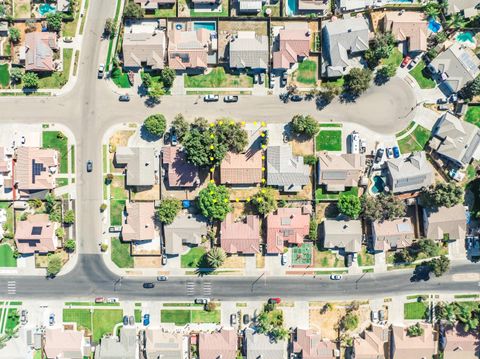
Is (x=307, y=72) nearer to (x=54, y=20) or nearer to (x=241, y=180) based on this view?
(x=241, y=180)

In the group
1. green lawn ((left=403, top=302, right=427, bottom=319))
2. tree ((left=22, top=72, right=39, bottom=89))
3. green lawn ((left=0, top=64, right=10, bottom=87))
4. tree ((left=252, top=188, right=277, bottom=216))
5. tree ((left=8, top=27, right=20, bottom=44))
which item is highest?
tree ((left=8, top=27, right=20, bottom=44))

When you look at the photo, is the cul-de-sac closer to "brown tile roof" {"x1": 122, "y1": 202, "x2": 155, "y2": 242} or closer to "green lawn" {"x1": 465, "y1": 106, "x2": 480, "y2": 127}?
"green lawn" {"x1": 465, "y1": 106, "x2": 480, "y2": 127}

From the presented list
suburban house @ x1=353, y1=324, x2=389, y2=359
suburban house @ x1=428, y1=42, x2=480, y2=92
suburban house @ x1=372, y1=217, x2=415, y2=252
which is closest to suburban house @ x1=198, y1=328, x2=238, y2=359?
suburban house @ x1=353, y1=324, x2=389, y2=359

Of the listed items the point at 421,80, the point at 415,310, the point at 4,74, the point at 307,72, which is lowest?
the point at 415,310

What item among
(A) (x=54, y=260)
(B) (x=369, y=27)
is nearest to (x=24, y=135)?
(A) (x=54, y=260)

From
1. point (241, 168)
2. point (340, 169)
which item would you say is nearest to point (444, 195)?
point (340, 169)

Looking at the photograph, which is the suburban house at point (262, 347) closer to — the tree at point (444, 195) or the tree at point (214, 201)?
the tree at point (214, 201)
